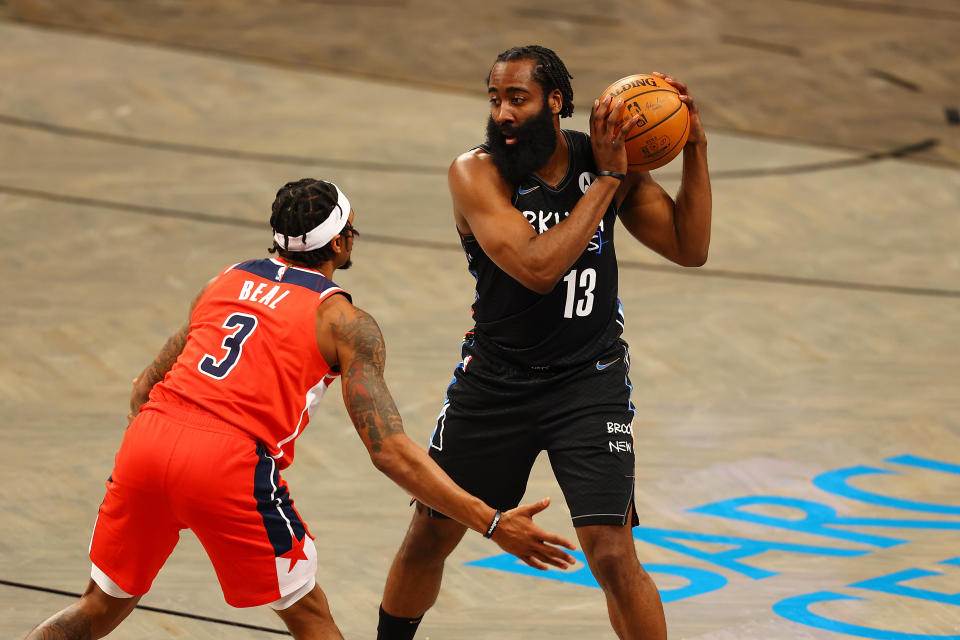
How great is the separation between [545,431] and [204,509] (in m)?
1.22

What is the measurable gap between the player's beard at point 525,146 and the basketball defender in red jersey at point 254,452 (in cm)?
66

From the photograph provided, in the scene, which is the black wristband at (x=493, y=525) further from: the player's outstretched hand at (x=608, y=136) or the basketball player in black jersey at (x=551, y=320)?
the player's outstretched hand at (x=608, y=136)

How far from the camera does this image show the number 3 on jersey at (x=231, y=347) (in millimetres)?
4148

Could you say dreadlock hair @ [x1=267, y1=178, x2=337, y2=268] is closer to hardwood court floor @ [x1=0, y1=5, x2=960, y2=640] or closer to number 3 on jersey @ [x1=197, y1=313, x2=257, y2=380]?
number 3 on jersey @ [x1=197, y1=313, x2=257, y2=380]

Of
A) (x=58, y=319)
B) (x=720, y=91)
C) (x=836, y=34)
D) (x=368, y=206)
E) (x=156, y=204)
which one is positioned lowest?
(x=58, y=319)

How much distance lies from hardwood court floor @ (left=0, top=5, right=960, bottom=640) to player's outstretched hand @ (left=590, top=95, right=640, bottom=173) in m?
1.91

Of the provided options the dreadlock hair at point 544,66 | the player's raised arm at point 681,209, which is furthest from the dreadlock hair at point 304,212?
the player's raised arm at point 681,209

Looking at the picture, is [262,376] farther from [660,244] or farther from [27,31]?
[27,31]

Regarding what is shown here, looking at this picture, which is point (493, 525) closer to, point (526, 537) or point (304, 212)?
point (526, 537)

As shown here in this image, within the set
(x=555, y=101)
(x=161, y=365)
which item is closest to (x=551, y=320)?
(x=555, y=101)

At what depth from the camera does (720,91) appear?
541 inches

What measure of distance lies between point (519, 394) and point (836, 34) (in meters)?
11.6

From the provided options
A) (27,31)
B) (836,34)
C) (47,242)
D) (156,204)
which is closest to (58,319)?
(47,242)

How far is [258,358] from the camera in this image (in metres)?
4.13
